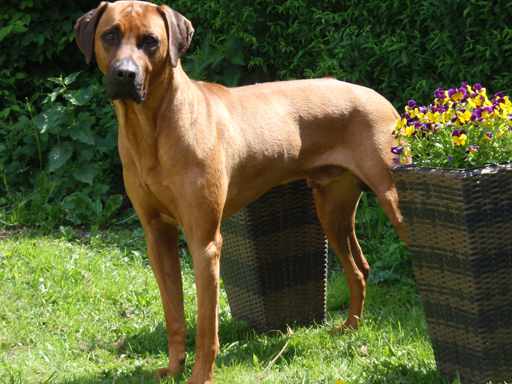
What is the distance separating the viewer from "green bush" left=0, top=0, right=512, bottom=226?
4418 mm

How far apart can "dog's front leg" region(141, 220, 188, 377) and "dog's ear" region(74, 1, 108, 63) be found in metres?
0.94

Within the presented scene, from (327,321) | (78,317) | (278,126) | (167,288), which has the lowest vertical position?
(327,321)

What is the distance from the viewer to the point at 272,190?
3.74 metres

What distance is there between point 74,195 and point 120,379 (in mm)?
2777

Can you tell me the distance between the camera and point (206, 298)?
2895mm

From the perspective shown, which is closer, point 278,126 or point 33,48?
point 278,126

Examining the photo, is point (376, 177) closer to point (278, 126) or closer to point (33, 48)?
point (278, 126)

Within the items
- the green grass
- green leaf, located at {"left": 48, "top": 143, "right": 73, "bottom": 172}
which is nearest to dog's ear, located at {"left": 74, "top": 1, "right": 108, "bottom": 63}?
the green grass

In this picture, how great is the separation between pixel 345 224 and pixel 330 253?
1.27 meters

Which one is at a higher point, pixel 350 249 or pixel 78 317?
pixel 350 249

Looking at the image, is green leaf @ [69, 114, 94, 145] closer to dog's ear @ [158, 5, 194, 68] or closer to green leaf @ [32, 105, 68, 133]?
green leaf @ [32, 105, 68, 133]

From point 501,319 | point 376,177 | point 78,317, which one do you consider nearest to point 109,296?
point 78,317

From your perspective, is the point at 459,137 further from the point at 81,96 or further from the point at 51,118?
the point at 51,118

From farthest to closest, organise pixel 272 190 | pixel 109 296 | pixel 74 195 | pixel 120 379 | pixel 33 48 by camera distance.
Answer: pixel 33 48 < pixel 74 195 < pixel 109 296 < pixel 272 190 < pixel 120 379
